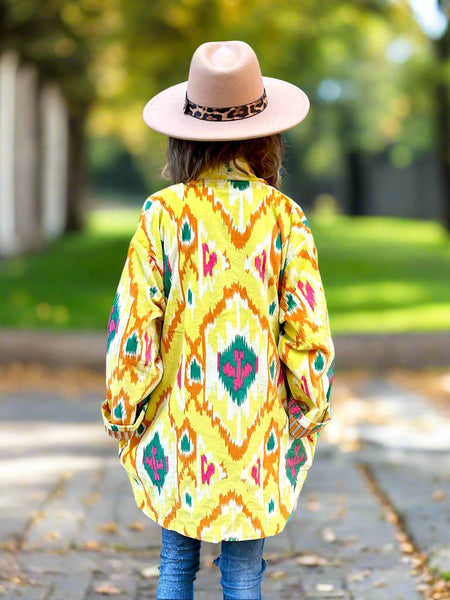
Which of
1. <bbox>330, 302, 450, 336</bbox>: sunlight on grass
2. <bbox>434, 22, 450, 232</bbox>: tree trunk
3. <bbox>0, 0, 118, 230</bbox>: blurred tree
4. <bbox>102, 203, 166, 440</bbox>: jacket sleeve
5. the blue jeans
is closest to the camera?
<bbox>102, 203, 166, 440</bbox>: jacket sleeve

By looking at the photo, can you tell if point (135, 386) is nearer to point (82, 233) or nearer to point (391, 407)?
point (391, 407)

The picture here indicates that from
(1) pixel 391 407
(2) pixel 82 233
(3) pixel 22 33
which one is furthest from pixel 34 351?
(2) pixel 82 233

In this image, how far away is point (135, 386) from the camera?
2.54 meters

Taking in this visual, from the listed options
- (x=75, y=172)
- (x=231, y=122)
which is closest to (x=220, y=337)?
(x=231, y=122)

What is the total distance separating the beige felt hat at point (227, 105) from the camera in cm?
256

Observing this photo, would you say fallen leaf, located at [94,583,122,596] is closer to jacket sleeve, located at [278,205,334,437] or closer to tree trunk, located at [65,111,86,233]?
jacket sleeve, located at [278,205,334,437]

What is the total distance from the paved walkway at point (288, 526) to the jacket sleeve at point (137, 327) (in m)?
1.47

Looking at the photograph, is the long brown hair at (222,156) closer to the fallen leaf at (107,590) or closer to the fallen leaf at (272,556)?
the fallen leaf at (107,590)

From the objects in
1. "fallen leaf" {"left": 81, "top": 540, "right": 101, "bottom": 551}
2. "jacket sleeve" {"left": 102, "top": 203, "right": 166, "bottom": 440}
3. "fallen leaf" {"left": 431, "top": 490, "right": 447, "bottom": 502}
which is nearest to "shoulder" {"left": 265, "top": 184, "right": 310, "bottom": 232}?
"jacket sleeve" {"left": 102, "top": 203, "right": 166, "bottom": 440}

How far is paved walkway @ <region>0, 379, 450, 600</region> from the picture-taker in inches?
151

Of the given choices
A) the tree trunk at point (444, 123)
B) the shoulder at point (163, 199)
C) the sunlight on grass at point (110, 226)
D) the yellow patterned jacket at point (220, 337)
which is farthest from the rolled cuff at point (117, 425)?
the sunlight on grass at point (110, 226)

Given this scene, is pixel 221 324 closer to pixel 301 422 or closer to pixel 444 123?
pixel 301 422

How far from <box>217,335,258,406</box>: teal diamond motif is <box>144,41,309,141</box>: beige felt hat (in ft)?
1.78

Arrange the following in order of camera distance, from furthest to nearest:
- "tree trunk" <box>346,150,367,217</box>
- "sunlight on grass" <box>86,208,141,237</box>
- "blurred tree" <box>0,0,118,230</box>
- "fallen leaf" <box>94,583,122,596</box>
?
"tree trunk" <box>346,150,367,217</box>, "sunlight on grass" <box>86,208,141,237</box>, "blurred tree" <box>0,0,118,230</box>, "fallen leaf" <box>94,583,122,596</box>
